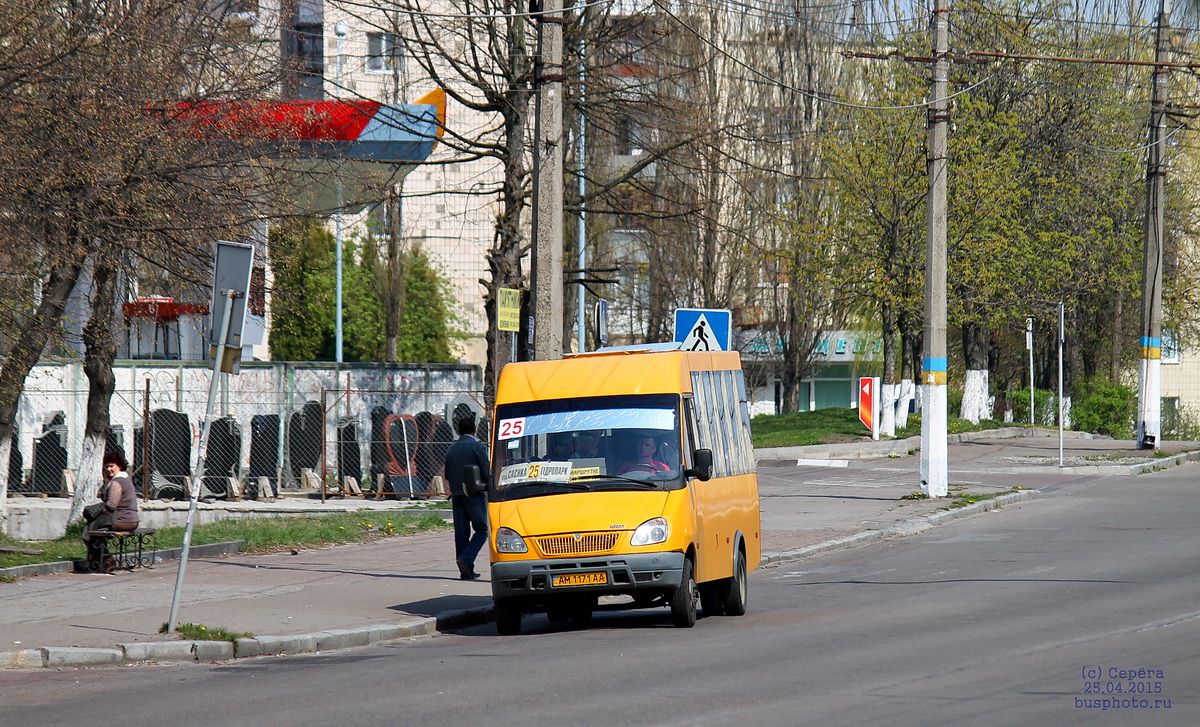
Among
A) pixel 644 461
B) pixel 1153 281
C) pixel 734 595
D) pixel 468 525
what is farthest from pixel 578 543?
pixel 1153 281

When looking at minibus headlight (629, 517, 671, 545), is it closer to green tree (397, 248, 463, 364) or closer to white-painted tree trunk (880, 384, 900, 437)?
white-painted tree trunk (880, 384, 900, 437)

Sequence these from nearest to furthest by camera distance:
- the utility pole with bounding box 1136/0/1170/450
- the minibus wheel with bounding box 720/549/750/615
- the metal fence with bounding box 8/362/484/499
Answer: the minibus wheel with bounding box 720/549/750/615 < the metal fence with bounding box 8/362/484/499 < the utility pole with bounding box 1136/0/1170/450

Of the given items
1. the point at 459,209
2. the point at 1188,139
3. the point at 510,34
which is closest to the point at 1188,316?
the point at 1188,139

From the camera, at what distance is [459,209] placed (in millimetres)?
58625

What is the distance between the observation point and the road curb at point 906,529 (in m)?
18.1

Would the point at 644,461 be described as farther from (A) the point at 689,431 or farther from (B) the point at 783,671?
(B) the point at 783,671

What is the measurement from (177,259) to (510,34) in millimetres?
10072

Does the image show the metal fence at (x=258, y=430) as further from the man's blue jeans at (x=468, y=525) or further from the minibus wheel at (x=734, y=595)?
the minibus wheel at (x=734, y=595)

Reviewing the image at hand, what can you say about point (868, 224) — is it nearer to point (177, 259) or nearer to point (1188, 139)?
point (1188, 139)

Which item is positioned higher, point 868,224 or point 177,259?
point 868,224

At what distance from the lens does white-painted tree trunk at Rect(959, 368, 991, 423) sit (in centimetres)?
4309

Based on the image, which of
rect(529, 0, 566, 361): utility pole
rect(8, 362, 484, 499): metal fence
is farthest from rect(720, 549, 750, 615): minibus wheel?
rect(8, 362, 484, 499): metal fence

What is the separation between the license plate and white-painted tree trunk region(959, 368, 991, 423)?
109ft

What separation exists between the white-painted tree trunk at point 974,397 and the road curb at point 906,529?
1847 centimetres
